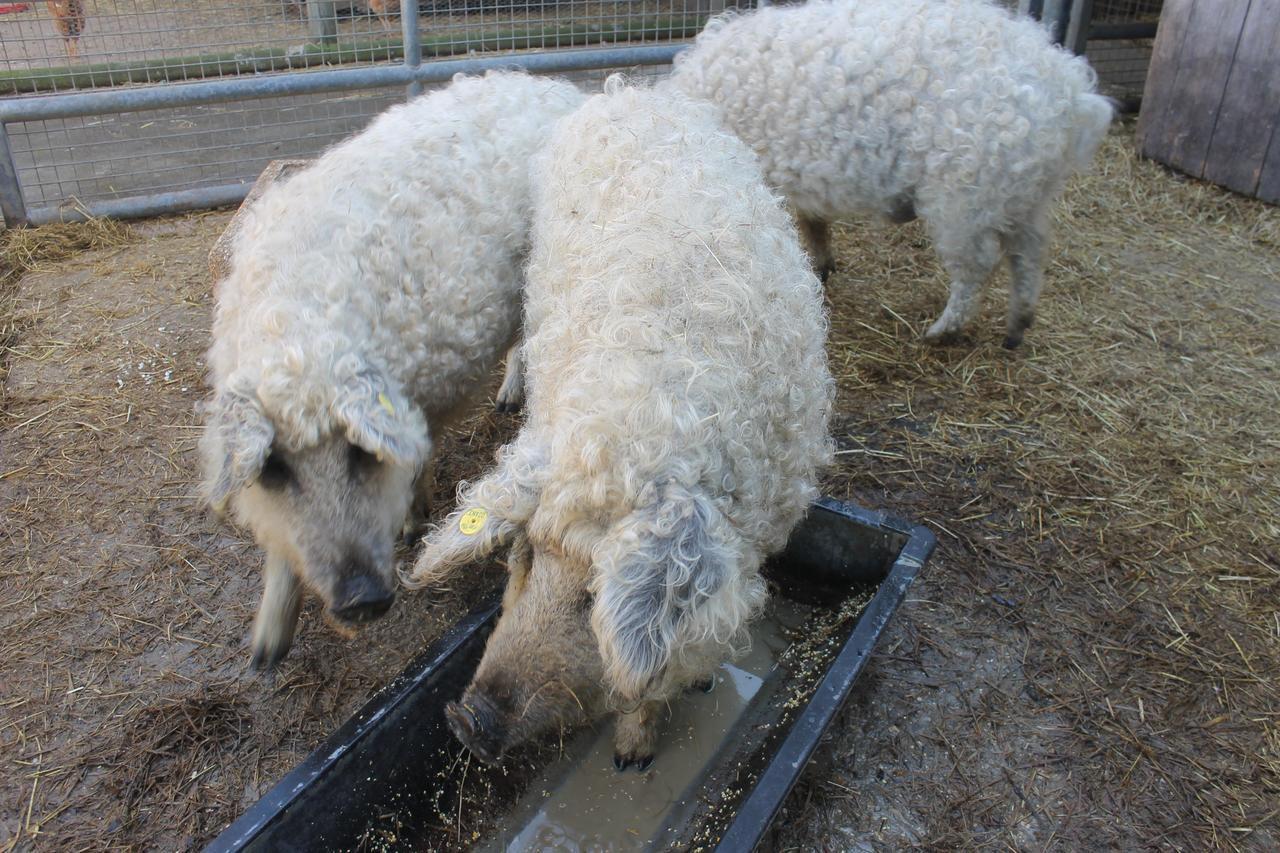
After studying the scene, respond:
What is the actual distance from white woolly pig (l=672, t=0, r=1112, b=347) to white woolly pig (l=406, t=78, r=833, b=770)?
2.14 m

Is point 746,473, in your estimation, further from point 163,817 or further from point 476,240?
point 163,817

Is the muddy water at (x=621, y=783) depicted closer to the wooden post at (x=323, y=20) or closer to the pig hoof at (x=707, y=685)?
the pig hoof at (x=707, y=685)

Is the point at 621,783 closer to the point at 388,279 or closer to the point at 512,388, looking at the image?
→ the point at 388,279

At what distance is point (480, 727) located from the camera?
2430 millimetres

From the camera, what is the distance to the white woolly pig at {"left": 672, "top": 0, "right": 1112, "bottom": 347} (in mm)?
4715

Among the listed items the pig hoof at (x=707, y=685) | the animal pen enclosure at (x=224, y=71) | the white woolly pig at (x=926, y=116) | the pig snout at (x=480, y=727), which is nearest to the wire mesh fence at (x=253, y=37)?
the animal pen enclosure at (x=224, y=71)

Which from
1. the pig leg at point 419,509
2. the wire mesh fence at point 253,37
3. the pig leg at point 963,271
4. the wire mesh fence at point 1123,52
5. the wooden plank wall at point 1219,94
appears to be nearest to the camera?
the pig leg at point 419,509

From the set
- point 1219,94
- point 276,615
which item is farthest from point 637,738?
point 1219,94

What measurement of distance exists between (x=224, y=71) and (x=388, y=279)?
4771mm

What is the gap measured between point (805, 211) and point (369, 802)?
12.8 feet

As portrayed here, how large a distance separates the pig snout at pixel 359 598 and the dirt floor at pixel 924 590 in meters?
0.57

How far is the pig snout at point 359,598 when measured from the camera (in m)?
2.83

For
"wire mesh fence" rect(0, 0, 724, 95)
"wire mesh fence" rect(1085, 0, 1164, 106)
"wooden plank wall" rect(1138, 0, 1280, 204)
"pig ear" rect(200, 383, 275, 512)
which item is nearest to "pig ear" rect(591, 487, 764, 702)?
"pig ear" rect(200, 383, 275, 512)

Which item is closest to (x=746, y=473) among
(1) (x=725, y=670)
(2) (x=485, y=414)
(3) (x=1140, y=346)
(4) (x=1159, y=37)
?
(1) (x=725, y=670)
